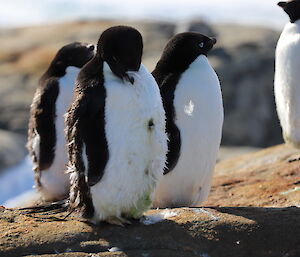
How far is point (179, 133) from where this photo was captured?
5961 millimetres

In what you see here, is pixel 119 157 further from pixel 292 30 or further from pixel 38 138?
pixel 292 30

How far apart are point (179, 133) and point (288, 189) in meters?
1.41

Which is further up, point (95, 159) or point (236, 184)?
point (95, 159)

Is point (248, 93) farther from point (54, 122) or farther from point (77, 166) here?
point (77, 166)

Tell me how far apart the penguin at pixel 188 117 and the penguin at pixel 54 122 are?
1037 millimetres

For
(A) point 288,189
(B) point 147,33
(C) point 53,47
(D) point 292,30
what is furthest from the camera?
(B) point 147,33

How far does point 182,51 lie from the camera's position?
602 cm

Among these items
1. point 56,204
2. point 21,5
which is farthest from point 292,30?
point 21,5

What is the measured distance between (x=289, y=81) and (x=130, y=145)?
2978 millimetres

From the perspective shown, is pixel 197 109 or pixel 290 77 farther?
pixel 290 77

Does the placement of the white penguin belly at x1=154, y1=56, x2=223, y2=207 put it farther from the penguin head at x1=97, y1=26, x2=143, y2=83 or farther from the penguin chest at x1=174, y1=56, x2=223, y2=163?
the penguin head at x1=97, y1=26, x2=143, y2=83

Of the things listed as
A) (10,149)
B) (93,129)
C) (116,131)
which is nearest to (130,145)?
(116,131)

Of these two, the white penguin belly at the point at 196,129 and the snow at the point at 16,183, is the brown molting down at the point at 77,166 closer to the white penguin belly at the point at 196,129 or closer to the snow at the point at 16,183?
the white penguin belly at the point at 196,129

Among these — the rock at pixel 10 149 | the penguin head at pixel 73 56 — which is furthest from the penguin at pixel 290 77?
the rock at pixel 10 149
